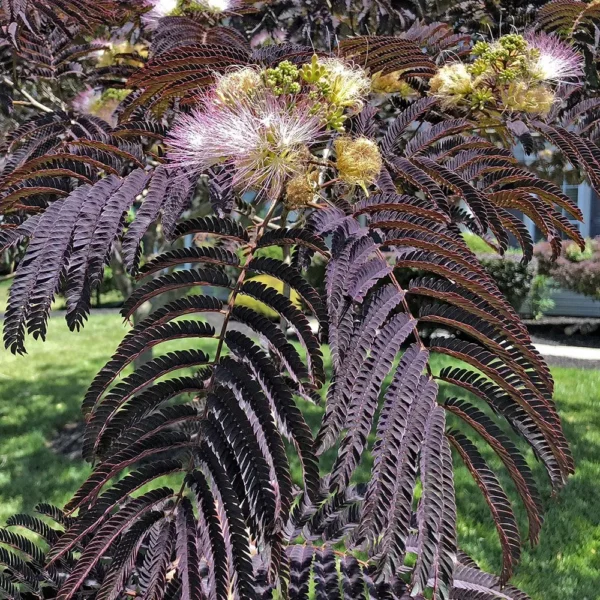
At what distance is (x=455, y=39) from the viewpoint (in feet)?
5.90

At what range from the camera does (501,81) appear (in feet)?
4.60

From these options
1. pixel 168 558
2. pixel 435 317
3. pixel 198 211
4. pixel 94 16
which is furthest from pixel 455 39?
pixel 198 211

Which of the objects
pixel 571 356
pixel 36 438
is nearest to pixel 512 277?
pixel 571 356

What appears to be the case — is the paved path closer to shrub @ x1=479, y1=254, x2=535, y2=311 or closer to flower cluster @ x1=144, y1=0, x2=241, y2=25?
shrub @ x1=479, y1=254, x2=535, y2=311

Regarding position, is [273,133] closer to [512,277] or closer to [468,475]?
[468,475]

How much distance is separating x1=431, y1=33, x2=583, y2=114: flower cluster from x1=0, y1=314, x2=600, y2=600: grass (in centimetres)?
87

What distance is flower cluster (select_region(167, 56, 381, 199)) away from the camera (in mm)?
1026

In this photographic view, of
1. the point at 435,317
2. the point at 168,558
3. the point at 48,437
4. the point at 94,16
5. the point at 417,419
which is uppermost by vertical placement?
the point at 94,16

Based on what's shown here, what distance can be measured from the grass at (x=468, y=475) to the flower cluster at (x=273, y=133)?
78 cm

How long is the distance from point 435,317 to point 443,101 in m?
0.75

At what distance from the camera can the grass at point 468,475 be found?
3035 mm

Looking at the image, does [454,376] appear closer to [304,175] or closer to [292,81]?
[304,175]

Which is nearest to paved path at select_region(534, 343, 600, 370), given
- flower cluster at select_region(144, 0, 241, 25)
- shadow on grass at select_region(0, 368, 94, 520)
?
shadow on grass at select_region(0, 368, 94, 520)

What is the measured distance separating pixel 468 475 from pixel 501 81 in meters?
3.00
